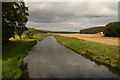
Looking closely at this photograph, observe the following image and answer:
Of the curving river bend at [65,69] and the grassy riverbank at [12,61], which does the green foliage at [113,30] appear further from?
the grassy riverbank at [12,61]

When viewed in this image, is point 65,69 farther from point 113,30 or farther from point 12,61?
point 113,30

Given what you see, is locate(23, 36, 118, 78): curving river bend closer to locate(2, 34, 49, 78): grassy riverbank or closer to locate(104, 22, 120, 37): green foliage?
locate(2, 34, 49, 78): grassy riverbank

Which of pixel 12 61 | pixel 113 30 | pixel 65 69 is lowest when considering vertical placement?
pixel 65 69

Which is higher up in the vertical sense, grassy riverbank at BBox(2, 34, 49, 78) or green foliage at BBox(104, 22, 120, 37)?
green foliage at BBox(104, 22, 120, 37)

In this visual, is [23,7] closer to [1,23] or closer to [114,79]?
[1,23]

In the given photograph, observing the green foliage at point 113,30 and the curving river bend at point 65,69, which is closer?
the curving river bend at point 65,69

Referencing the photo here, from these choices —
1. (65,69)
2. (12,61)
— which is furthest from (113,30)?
(12,61)

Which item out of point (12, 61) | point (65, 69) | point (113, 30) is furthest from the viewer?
point (113, 30)

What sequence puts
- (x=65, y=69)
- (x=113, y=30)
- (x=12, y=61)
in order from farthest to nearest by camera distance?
(x=113, y=30), (x=12, y=61), (x=65, y=69)

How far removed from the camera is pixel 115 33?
46125 millimetres

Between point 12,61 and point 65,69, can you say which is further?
point 12,61

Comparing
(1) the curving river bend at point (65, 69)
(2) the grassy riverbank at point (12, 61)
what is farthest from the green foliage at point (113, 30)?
(2) the grassy riverbank at point (12, 61)

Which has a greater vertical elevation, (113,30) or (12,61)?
(113,30)

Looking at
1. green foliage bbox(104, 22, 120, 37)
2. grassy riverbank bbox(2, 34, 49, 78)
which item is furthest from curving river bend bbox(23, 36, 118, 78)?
green foliage bbox(104, 22, 120, 37)
